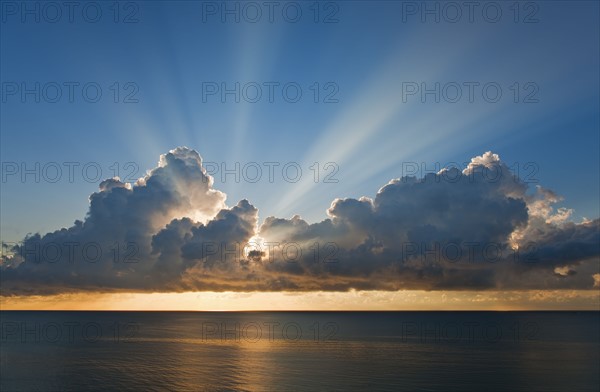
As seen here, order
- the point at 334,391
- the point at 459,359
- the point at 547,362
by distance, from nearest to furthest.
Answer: the point at 334,391
the point at 547,362
the point at 459,359

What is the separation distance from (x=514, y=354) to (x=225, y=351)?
96.3 metres

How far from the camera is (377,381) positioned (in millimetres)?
97062

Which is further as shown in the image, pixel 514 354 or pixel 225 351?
pixel 225 351

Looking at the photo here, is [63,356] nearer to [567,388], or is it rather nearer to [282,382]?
[282,382]

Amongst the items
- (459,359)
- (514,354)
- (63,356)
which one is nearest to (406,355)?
(459,359)

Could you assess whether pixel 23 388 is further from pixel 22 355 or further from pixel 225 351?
pixel 225 351

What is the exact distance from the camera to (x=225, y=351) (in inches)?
6452

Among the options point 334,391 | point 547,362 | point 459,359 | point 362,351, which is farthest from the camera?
point 362,351

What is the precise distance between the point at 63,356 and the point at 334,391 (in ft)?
336

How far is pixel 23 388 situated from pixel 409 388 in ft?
245

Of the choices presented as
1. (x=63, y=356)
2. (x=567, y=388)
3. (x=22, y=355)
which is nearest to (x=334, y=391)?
(x=567, y=388)

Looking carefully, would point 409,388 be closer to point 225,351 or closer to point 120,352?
point 225,351

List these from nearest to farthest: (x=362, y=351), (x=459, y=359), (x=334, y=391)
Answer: (x=334, y=391) → (x=459, y=359) → (x=362, y=351)

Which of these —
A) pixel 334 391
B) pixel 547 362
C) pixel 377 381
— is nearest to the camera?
pixel 334 391
